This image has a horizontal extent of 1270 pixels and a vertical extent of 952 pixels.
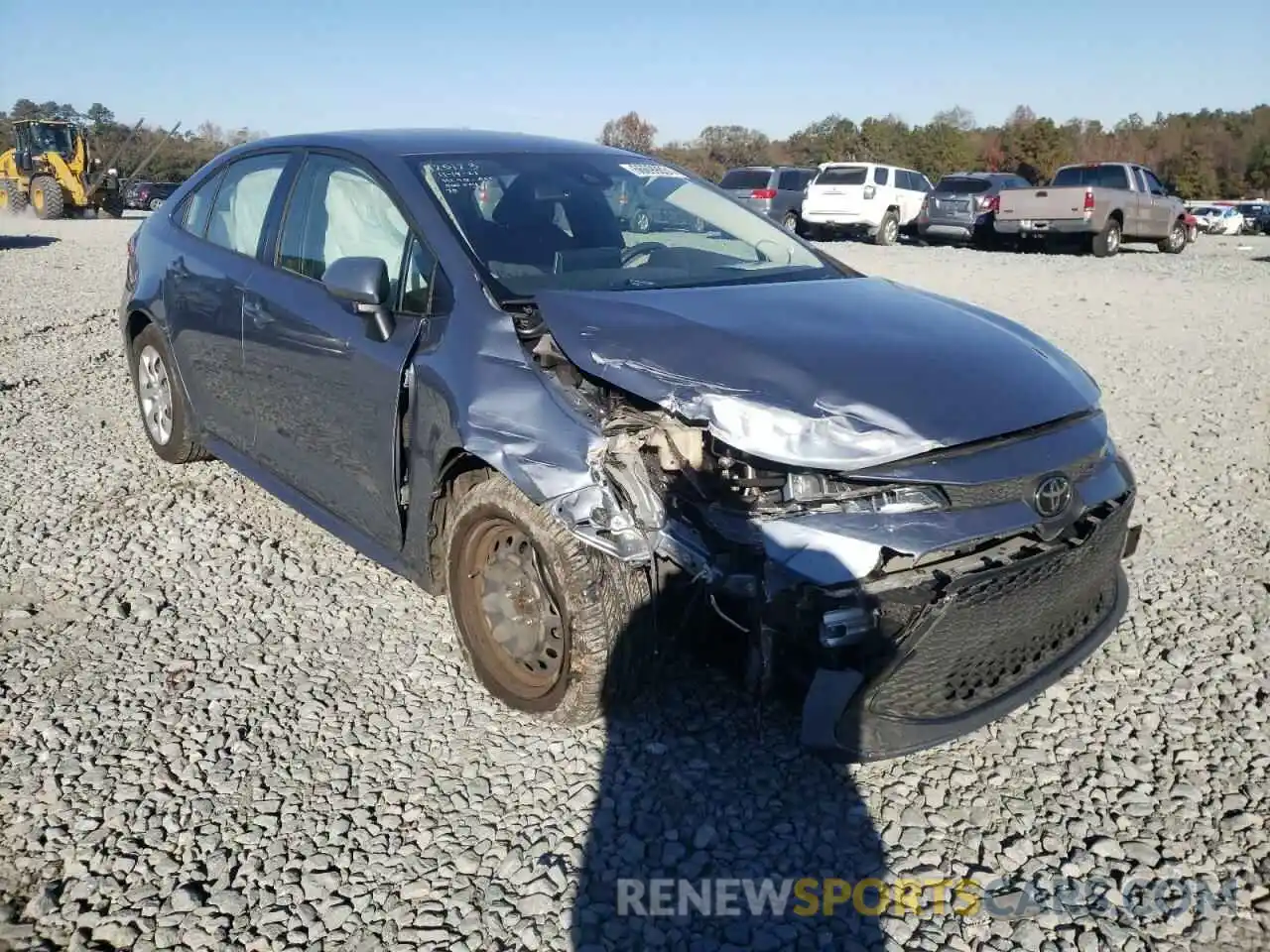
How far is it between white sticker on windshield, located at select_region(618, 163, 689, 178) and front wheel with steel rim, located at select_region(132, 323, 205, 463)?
242 cm

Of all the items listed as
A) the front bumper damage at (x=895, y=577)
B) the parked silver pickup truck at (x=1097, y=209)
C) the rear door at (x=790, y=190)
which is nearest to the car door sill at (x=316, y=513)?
the front bumper damage at (x=895, y=577)

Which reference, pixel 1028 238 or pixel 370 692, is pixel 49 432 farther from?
pixel 1028 238

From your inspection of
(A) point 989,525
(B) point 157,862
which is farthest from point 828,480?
(B) point 157,862

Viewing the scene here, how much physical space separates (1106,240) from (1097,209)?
702 millimetres

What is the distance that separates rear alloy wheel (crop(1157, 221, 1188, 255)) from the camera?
21.2 m

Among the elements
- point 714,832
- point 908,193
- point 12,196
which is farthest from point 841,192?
point 12,196

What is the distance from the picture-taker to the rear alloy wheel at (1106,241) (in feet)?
63.5

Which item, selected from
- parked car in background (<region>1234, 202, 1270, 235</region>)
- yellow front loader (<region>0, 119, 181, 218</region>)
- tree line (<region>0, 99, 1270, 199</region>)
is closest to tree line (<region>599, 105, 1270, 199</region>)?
tree line (<region>0, 99, 1270, 199</region>)

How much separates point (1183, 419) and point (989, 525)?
4.91 metres

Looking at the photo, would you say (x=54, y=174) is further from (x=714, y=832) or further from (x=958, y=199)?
(x=714, y=832)

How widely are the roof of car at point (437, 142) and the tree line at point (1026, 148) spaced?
5220 cm

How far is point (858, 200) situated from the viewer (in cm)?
2275

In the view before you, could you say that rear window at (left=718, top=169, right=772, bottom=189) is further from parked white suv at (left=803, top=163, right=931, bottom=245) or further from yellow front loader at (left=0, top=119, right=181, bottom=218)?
yellow front loader at (left=0, top=119, right=181, bottom=218)

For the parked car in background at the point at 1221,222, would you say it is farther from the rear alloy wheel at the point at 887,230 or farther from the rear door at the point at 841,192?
the rear door at the point at 841,192
